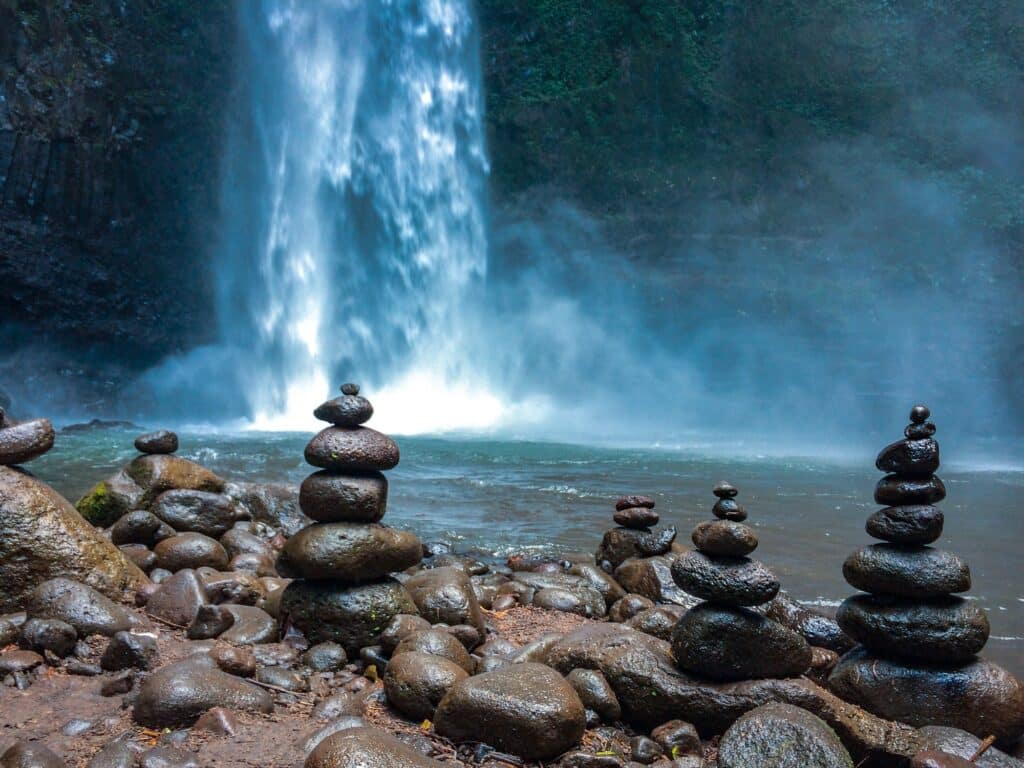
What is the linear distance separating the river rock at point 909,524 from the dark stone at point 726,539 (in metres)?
0.89

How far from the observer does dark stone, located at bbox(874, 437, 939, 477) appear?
14.6ft

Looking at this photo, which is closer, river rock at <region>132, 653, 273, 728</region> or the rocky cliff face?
river rock at <region>132, 653, 273, 728</region>

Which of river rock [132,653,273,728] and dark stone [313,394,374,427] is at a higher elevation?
dark stone [313,394,374,427]

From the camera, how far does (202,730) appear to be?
3334 millimetres

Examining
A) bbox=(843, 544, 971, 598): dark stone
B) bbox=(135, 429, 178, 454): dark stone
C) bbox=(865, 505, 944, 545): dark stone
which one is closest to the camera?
bbox=(843, 544, 971, 598): dark stone

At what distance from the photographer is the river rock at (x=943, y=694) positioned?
392 centimetres

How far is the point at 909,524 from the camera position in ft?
14.5

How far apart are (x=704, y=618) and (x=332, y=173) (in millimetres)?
28787

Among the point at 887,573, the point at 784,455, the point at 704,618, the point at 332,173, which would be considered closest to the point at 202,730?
the point at 704,618

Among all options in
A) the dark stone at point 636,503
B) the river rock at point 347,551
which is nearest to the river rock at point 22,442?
the river rock at point 347,551

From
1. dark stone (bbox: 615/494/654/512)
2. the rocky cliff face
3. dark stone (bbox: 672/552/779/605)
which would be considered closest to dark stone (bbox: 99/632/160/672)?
dark stone (bbox: 672/552/779/605)

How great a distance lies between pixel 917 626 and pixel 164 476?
7.18m

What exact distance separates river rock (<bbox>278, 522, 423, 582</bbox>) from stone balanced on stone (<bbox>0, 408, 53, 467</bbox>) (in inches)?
81.9

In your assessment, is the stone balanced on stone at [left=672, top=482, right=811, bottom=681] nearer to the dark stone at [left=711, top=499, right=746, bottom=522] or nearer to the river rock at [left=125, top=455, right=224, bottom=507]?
the dark stone at [left=711, top=499, right=746, bottom=522]
